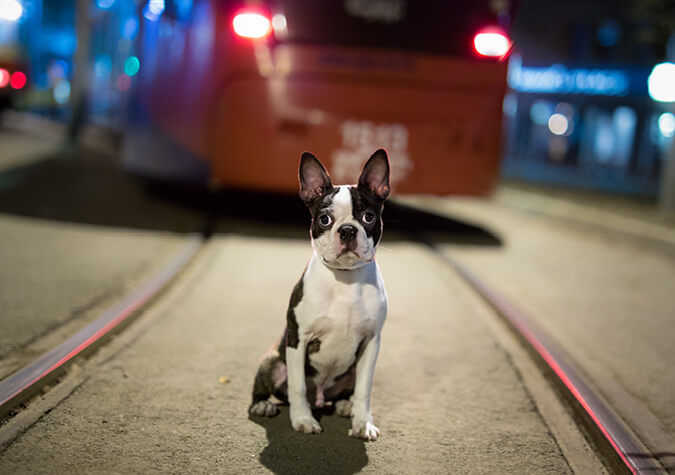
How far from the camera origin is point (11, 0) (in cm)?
4172

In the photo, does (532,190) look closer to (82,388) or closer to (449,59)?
(449,59)

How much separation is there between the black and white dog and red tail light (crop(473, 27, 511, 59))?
565 cm

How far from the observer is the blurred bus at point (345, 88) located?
7.91 metres

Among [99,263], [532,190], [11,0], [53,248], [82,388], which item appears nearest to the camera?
[82,388]

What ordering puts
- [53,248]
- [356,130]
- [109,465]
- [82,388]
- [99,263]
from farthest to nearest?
[356,130], [53,248], [99,263], [82,388], [109,465]

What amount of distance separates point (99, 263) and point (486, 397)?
3.85 m

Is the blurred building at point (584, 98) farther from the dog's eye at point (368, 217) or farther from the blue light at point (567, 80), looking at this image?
the dog's eye at point (368, 217)

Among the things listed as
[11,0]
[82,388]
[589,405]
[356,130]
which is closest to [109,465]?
[82,388]

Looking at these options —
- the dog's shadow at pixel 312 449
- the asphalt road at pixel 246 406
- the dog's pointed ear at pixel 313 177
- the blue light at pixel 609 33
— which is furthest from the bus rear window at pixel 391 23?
the blue light at pixel 609 33

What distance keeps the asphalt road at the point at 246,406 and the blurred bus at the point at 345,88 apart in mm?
2722

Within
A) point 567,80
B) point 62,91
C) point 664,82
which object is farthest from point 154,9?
point 62,91

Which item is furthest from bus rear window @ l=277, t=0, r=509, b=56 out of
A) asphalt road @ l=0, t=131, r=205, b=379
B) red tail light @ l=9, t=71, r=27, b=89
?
red tail light @ l=9, t=71, r=27, b=89

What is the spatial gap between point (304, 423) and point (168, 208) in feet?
24.6

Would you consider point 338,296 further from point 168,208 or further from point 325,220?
point 168,208
